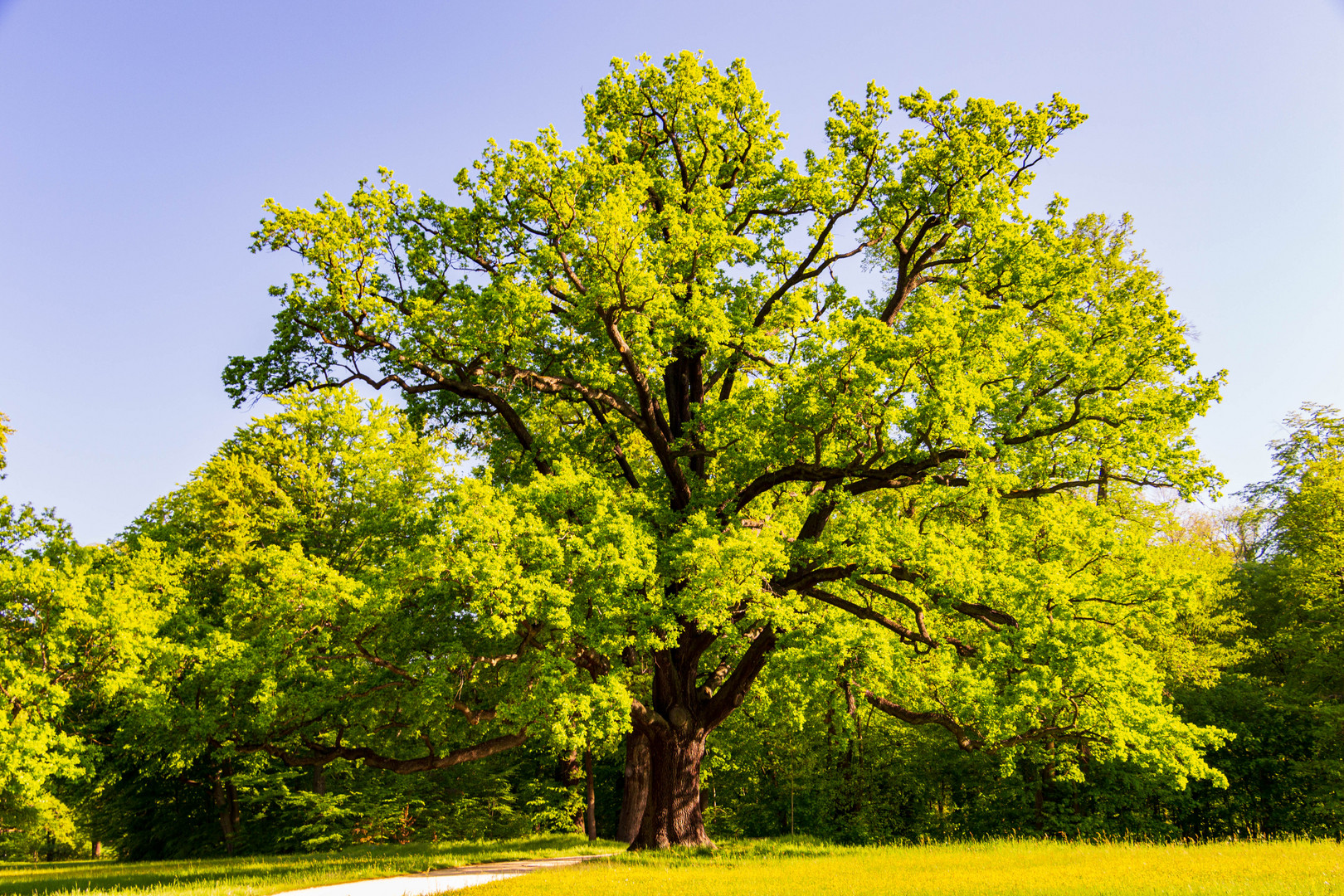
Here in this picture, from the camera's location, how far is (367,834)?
1110 inches

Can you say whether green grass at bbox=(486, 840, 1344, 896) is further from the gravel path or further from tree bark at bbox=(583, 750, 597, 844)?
tree bark at bbox=(583, 750, 597, 844)

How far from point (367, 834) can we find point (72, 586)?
579 inches

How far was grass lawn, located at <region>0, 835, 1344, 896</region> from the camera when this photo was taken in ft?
35.3

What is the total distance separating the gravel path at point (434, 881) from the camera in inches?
533

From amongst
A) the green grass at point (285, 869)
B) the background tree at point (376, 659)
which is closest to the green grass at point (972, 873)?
the background tree at point (376, 659)

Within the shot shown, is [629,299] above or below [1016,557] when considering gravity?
above

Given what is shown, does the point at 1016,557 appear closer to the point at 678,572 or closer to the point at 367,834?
the point at 678,572

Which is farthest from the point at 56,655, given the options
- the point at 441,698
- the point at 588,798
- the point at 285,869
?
the point at 588,798

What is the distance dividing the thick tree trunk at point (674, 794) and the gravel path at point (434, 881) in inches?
56.0

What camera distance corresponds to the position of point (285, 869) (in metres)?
18.1

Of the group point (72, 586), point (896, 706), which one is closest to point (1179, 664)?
point (896, 706)

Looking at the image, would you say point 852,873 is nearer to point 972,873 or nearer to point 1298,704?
point 972,873

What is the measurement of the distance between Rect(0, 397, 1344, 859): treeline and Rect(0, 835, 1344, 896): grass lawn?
84.2 inches

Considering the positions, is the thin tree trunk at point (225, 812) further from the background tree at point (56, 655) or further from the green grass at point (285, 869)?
the background tree at point (56, 655)
